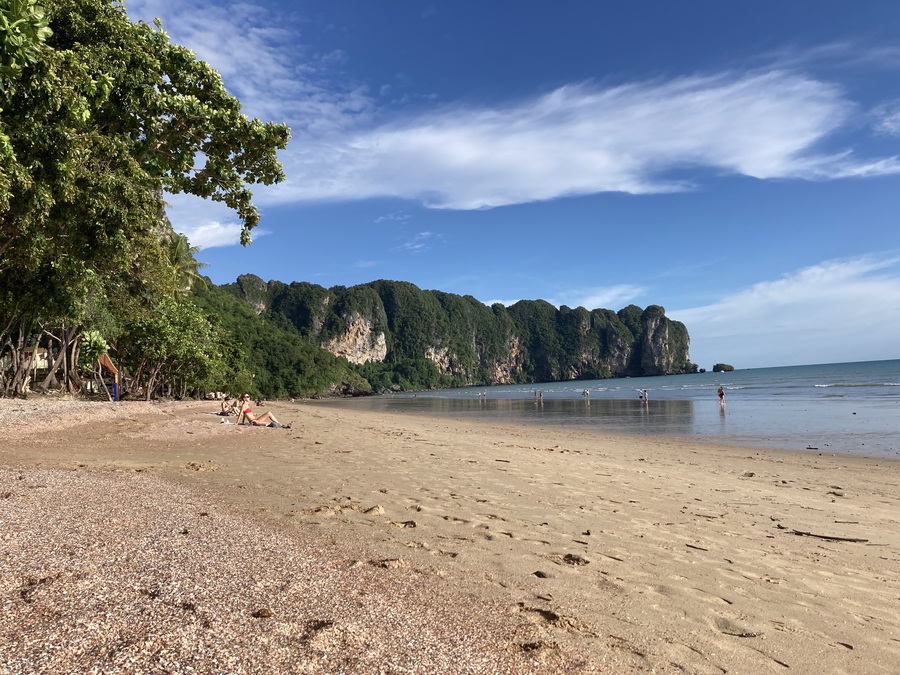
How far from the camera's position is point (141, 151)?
8242mm

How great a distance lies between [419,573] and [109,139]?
7.60 metres

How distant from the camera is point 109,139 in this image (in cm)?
765

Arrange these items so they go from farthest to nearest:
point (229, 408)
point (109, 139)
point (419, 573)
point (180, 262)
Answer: point (180, 262) < point (229, 408) < point (109, 139) < point (419, 573)

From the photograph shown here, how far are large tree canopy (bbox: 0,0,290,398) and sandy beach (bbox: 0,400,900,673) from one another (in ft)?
11.4

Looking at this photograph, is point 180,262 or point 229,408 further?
point 180,262

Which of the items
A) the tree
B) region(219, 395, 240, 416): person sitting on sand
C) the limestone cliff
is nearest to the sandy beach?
the tree

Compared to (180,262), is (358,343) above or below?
above

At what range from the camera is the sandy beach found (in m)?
2.52

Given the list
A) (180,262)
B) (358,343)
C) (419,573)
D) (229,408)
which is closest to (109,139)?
(419,573)

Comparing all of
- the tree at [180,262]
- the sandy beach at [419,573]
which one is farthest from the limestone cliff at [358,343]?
the sandy beach at [419,573]

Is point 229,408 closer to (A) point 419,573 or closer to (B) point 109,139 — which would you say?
(B) point 109,139

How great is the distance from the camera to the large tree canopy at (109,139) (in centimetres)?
632

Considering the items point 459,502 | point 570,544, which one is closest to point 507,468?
point 459,502

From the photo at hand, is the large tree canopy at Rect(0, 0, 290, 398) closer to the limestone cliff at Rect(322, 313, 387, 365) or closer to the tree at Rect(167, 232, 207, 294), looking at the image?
the tree at Rect(167, 232, 207, 294)
